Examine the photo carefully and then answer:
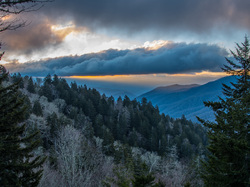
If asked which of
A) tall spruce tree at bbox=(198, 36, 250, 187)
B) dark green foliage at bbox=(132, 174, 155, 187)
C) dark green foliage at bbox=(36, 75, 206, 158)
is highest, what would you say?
tall spruce tree at bbox=(198, 36, 250, 187)

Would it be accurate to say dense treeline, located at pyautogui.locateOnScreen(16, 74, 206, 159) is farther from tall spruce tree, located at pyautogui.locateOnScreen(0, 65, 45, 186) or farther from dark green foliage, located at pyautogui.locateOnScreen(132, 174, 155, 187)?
tall spruce tree, located at pyautogui.locateOnScreen(0, 65, 45, 186)

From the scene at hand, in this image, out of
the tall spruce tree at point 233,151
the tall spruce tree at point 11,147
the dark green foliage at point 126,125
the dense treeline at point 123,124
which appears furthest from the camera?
the dark green foliage at point 126,125

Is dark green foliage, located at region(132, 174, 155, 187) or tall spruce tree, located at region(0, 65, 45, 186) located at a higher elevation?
tall spruce tree, located at region(0, 65, 45, 186)

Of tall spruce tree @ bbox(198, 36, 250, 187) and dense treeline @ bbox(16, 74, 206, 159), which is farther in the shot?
dense treeline @ bbox(16, 74, 206, 159)

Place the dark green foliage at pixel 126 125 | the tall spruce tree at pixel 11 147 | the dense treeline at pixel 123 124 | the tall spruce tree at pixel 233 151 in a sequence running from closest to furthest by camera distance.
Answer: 1. the tall spruce tree at pixel 11 147
2. the tall spruce tree at pixel 233 151
3. the dense treeline at pixel 123 124
4. the dark green foliage at pixel 126 125

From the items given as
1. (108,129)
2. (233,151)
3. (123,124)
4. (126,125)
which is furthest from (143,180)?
(126,125)

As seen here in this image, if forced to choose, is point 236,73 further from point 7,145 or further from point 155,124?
point 155,124

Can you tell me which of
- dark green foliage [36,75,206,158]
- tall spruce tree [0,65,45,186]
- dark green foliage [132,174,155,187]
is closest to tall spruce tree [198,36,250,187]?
dark green foliage [132,174,155,187]

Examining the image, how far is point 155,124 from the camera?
6644cm

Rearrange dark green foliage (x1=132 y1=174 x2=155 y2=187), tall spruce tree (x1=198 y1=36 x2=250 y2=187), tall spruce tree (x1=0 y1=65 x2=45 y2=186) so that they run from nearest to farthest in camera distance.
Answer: tall spruce tree (x1=0 y1=65 x2=45 y2=186)
tall spruce tree (x1=198 y1=36 x2=250 y2=187)
dark green foliage (x1=132 y1=174 x2=155 y2=187)

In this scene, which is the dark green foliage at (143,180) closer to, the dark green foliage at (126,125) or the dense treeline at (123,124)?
the dense treeline at (123,124)

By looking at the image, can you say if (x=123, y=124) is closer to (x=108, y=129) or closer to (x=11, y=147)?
(x=108, y=129)

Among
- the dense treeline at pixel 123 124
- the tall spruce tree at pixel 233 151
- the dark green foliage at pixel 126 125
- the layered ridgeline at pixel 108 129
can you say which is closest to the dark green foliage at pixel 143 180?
the tall spruce tree at pixel 233 151

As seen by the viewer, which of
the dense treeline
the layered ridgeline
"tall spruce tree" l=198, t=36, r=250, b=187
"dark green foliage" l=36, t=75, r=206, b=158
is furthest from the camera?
"dark green foliage" l=36, t=75, r=206, b=158
